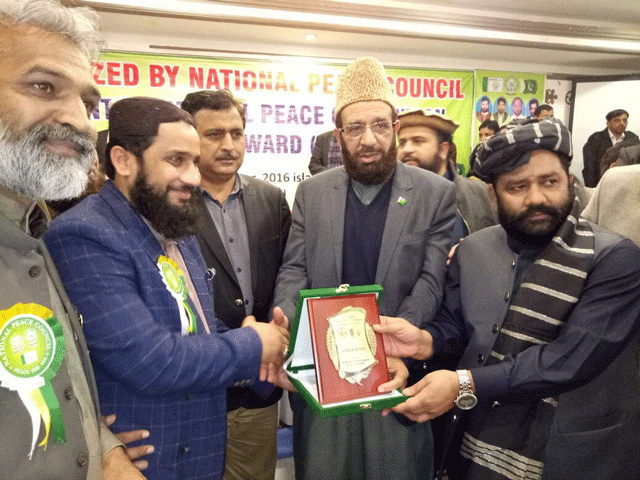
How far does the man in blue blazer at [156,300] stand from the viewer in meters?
1.47

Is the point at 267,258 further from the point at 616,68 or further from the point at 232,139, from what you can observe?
the point at 616,68

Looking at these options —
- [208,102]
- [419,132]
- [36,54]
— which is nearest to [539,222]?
[36,54]

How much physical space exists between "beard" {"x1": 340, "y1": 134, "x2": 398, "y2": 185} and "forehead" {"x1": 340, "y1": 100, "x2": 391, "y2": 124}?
15 cm

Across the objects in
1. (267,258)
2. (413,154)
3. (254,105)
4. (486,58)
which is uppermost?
(486,58)

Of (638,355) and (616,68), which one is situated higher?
(616,68)

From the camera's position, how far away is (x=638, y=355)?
5.98 ft

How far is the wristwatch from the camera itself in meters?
1.80

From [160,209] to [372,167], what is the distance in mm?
1069

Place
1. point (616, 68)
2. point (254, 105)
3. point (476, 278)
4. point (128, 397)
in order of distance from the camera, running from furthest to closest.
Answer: point (616, 68) < point (254, 105) < point (476, 278) < point (128, 397)

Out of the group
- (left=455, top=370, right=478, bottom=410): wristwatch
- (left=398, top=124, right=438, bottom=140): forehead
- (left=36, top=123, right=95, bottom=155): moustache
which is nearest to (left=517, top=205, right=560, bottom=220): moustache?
(left=455, top=370, right=478, bottom=410): wristwatch

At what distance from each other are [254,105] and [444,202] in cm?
521

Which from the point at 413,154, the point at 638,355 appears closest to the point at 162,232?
the point at 638,355

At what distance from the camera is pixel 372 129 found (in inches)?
95.3

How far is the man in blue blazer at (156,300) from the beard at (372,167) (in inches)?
32.3
